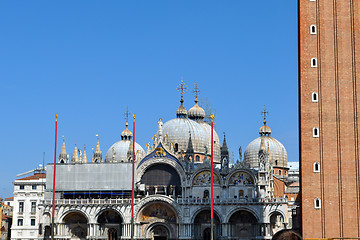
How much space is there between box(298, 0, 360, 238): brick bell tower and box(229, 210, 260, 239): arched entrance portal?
78.9 feet

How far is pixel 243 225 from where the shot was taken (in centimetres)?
7312

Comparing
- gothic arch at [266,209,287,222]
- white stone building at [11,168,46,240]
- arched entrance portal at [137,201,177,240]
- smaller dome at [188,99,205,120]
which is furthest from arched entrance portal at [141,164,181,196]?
smaller dome at [188,99,205,120]

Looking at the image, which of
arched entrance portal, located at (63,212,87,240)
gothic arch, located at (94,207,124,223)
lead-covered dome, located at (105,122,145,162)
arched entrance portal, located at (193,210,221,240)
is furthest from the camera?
lead-covered dome, located at (105,122,145,162)

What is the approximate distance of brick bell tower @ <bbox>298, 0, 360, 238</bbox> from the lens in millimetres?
48688

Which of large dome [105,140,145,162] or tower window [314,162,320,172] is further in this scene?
large dome [105,140,145,162]

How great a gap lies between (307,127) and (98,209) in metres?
34.1

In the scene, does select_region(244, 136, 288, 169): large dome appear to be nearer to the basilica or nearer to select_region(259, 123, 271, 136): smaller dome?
select_region(259, 123, 271, 136): smaller dome

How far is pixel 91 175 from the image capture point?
3066 inches

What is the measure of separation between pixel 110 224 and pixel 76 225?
4496 mm

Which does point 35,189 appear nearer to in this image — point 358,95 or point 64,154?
point 64,154

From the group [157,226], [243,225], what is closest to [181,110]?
[157,226]

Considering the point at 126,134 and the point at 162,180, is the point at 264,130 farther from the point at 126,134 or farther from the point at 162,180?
the point at 162,180

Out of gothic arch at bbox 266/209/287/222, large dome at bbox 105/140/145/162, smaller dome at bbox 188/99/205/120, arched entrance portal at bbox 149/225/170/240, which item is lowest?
arched entrance portal at bbox 149/225/170/240

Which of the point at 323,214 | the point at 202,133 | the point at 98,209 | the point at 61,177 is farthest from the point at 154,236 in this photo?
the point at 323,214
